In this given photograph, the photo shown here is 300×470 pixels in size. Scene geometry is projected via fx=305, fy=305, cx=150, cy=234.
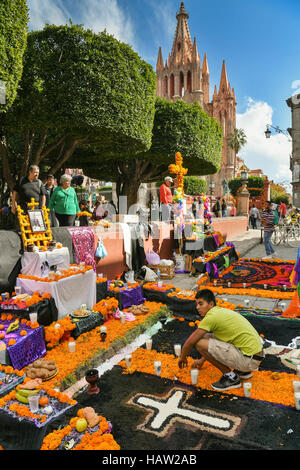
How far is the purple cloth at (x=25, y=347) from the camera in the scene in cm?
408

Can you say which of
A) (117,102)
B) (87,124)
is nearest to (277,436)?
(87,124)

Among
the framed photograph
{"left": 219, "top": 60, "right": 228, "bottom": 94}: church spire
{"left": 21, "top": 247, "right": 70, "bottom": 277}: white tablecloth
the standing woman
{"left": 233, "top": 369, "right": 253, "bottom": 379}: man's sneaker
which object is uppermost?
{"left": 219, "top": 60, "right": 228, "bottom": 94}: church spire

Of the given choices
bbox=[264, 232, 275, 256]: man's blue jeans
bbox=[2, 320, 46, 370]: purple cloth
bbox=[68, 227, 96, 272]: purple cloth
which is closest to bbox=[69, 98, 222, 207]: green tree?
bbox=[68, 227, 96, 272]: purple cloth

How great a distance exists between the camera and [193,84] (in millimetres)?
66625

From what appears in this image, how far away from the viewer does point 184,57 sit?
230ft

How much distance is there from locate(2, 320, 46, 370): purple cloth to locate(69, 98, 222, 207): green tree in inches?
478

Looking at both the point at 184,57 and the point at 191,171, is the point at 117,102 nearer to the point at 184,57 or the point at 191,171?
the point at 191,171

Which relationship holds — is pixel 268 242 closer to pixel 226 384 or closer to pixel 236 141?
pixel 226 384

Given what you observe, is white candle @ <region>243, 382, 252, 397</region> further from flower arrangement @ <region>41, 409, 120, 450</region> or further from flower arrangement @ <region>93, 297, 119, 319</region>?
flower arrangement @ <region>93, 297, 119, 319</region>

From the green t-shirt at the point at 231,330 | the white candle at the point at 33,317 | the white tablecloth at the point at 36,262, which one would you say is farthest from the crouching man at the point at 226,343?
the white tablecloth at the point at 36,262

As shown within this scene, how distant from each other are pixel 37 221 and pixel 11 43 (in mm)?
5626

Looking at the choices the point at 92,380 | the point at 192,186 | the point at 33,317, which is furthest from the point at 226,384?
the point at 192,186

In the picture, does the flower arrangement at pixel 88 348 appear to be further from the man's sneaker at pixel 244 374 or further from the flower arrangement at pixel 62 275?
the man's sneaker at pixel 244 374

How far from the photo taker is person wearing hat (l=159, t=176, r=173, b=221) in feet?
35.0
